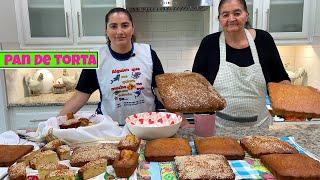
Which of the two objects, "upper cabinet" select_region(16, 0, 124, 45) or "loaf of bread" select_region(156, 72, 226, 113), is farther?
"upper cabinet" select_region(16, 0, 124, 45)

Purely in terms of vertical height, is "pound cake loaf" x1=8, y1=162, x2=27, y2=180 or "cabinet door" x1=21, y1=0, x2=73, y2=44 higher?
"cabinet door" x1=21, y1=0, x2=73, y2=44

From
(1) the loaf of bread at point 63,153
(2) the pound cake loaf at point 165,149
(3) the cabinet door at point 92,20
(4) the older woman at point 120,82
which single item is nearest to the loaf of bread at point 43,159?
(1) the loaf of bread at point 63,153

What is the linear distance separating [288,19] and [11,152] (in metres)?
2.50

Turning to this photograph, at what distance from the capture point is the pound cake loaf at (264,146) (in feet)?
3.71

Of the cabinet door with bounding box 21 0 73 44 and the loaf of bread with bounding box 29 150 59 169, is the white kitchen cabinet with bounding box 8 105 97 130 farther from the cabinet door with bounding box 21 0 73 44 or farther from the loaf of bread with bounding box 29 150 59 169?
the loaf of bread with bounding box 29 150 59 169

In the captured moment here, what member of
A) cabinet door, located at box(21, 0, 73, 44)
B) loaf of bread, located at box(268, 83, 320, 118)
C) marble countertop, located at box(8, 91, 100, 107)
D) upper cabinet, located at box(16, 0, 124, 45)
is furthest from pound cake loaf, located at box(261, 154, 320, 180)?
cabinet door, located at box(21, 0, 73, 44)

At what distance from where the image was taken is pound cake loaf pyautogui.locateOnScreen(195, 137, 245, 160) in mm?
1124

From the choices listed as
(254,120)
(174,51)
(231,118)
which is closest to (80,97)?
(231,118)

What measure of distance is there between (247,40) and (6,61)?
4.77ft

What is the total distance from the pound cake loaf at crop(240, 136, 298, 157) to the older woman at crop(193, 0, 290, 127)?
50 cm

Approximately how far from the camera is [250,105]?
1.77 metres

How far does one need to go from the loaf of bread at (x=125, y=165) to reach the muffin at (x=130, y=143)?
9cm

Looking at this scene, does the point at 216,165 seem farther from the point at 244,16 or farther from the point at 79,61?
the point at 79,61

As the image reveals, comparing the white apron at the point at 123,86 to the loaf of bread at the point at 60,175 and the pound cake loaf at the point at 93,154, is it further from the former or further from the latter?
the loaf of bread at the point at 60,175
